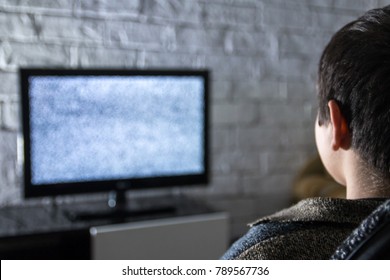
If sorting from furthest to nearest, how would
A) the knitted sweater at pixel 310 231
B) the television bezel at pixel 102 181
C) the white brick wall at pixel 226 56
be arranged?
the white brick wall at pixel 226 56
the television bezel at pixel 102 181
the knitted sweater at pixel 310 231

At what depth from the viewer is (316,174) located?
2838mm

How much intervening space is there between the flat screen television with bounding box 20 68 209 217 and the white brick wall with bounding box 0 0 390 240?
0.27 m

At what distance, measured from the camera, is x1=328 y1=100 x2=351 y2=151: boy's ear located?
86cm

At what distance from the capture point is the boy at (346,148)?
74 cm

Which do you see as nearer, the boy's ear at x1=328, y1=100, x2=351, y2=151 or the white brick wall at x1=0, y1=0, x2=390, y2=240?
the boy's ear at x1=328, y1=100, x2=351, y2=151

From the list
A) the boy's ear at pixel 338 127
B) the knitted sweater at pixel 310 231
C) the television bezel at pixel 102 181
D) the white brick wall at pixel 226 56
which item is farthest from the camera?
the white brick wall at pixel 226 56

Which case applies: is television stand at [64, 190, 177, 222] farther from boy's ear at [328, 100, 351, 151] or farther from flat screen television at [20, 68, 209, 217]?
boy's ear at [328, 100, 351, 151]

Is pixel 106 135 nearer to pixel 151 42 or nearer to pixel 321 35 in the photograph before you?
pixel 151 42

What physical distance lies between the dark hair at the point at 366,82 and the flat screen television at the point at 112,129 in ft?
4.55

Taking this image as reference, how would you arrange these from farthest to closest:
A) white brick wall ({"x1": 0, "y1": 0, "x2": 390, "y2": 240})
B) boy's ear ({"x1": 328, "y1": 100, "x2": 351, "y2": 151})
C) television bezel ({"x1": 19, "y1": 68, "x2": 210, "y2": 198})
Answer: white brick wall ({"x1": 0, "y1": 0, "x2": 390, "y2": 240}) → television bezel ({"x1": 19, "y1": 68, "x2": 210, "y2": 198}) → boy's ear ({"x1": 328, "y1": 100, "x2": 351, "y2": 151})

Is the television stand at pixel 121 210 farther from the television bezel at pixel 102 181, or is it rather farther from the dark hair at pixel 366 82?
the dark hair at pixel 366 82

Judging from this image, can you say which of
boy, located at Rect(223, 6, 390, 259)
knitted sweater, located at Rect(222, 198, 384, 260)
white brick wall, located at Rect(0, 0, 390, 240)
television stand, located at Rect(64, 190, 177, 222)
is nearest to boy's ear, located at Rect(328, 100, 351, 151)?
boy, located at Rect(223, 6, 390, 259)

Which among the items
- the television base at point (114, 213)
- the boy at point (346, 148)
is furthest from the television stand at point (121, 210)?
the boy at point (346, 148)

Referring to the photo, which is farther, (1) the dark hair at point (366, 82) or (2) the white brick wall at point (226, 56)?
(2) the white brick wall at point (226, 56)
